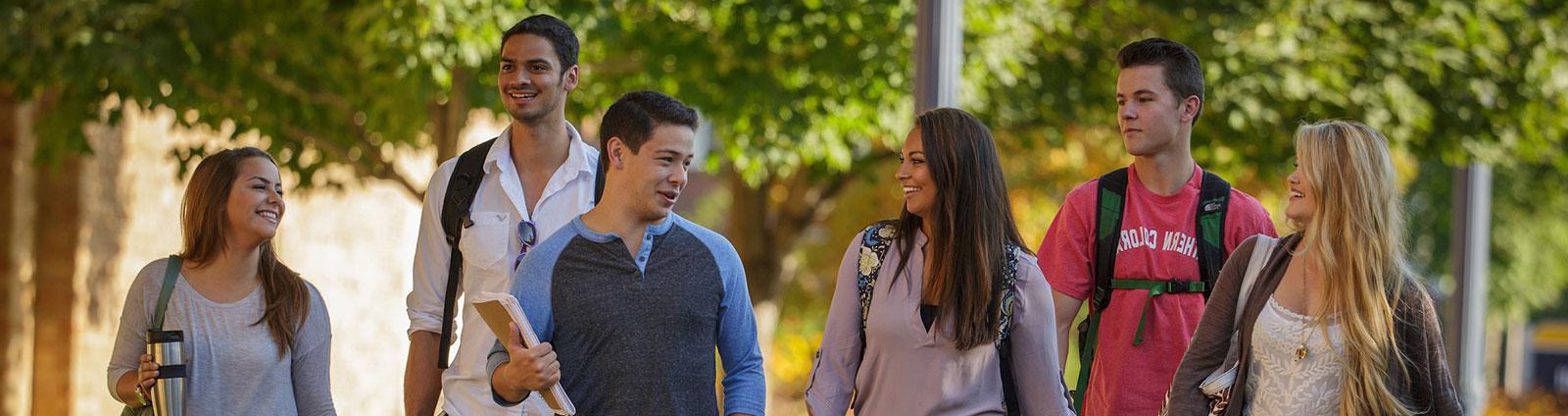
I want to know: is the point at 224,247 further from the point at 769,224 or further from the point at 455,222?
the point at 769,224

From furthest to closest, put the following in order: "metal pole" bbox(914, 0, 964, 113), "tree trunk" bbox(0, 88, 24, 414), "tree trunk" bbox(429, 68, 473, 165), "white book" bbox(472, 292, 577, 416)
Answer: "tree trunk" bbox(0, 88, 24, 414), "tree trunk" bbox(429, 68, 473, 165), "metal pole" bbox(914, 0, 964, 113), "white book" bbox(472, 292, 577, 416)

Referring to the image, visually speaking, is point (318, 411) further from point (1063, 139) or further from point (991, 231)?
point (1063, 139)

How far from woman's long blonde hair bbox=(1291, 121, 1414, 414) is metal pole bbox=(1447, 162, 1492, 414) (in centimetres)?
1120

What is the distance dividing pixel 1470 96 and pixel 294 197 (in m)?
8.42

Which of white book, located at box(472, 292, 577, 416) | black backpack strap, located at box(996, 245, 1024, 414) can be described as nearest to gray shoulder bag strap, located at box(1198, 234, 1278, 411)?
black backpack strap, located at box(996, 245, 1024, 414)

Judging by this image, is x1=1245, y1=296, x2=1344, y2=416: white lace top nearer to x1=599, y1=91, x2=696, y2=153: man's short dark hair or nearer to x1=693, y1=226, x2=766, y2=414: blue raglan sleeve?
x1=693, y1=226, x2=766, y2=414: blue raglan sleeve

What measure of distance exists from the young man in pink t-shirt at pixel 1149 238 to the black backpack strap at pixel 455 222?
5.40 ft

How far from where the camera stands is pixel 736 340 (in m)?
4.48

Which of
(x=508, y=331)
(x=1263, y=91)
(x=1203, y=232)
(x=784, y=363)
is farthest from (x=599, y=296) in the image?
(x=784, y=363)

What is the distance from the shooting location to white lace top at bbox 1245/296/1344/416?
15.4 ft

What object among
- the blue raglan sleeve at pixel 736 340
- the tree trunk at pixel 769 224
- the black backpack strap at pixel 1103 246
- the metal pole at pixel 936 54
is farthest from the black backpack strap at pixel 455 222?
the tree trunk at pixel 769 224

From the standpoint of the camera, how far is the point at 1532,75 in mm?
13062

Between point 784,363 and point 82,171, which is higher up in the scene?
point 82,171

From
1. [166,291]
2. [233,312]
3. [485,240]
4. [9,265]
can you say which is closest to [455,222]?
[485,240]
